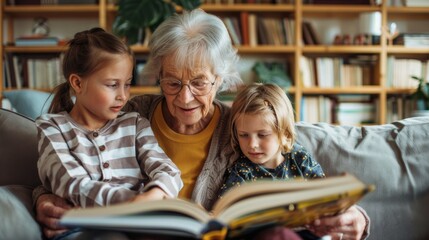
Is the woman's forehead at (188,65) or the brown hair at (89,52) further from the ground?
the brown hair at (89,52)

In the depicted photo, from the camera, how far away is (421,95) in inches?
180

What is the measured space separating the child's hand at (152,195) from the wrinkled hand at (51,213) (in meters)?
0.21

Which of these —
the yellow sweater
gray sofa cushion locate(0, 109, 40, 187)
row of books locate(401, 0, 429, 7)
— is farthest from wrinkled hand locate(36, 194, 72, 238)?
row of books locate(401, 0, 429, 7)

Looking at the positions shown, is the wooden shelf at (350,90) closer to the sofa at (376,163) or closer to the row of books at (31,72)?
the row of books at (31,72)

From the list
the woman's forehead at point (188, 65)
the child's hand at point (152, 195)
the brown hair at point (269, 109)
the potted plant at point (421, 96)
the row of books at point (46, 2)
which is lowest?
the potted plant at point (421, 96)

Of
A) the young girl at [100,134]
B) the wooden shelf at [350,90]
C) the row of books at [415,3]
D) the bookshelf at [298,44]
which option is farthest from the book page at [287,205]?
the row of books at [415,3]

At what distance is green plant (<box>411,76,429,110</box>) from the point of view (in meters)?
4.55

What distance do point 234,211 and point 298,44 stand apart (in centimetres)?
378

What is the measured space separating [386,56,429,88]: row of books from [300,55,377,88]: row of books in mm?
169

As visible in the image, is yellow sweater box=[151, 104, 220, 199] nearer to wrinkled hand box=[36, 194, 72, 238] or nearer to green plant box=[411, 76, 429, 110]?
wrinkled hand box=[36, 194, 72, 238]

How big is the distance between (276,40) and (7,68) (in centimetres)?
234

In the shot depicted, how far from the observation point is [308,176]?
5.23ft

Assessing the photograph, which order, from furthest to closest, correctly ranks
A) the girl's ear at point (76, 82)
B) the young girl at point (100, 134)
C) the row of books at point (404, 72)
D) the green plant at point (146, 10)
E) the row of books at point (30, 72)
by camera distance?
1. the row of books at point (404, 72)
2. the row of books at point (30, 72)
3. the green plant at point (146, 10)
4. the girl's ear at point (76, 82)
5. the young girl at point (100, 134)

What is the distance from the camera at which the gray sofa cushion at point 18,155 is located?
1664 mm
